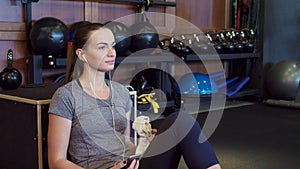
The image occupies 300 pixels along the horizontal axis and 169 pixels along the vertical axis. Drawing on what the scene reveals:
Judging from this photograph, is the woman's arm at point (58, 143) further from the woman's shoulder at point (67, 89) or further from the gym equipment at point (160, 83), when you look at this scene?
the gym equipment at point (160, 83)

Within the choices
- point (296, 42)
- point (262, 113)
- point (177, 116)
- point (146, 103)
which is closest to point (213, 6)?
point (296, 42)

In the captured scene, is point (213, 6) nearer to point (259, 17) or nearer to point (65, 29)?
point (259, 17)

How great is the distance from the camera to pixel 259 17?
4996 millimetres

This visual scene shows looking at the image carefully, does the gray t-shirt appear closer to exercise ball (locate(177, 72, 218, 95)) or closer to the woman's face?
the woman's face

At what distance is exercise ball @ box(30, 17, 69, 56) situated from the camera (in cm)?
308

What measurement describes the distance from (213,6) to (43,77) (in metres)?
2.53

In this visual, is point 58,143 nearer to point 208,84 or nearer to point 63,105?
point 63,105

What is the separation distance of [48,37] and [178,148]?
2.04 m

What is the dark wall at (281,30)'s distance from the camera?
5008 mm

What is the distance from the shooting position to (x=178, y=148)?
1.33 m

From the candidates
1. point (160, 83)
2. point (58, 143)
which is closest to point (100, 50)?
point (58, 143)

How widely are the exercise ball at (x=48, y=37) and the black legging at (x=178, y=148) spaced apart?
1985 mm

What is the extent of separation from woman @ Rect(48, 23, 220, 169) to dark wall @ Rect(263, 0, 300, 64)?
13.1 feet

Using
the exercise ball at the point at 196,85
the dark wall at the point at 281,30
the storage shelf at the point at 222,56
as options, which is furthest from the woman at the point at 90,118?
the dark wall at the point at 281,30
